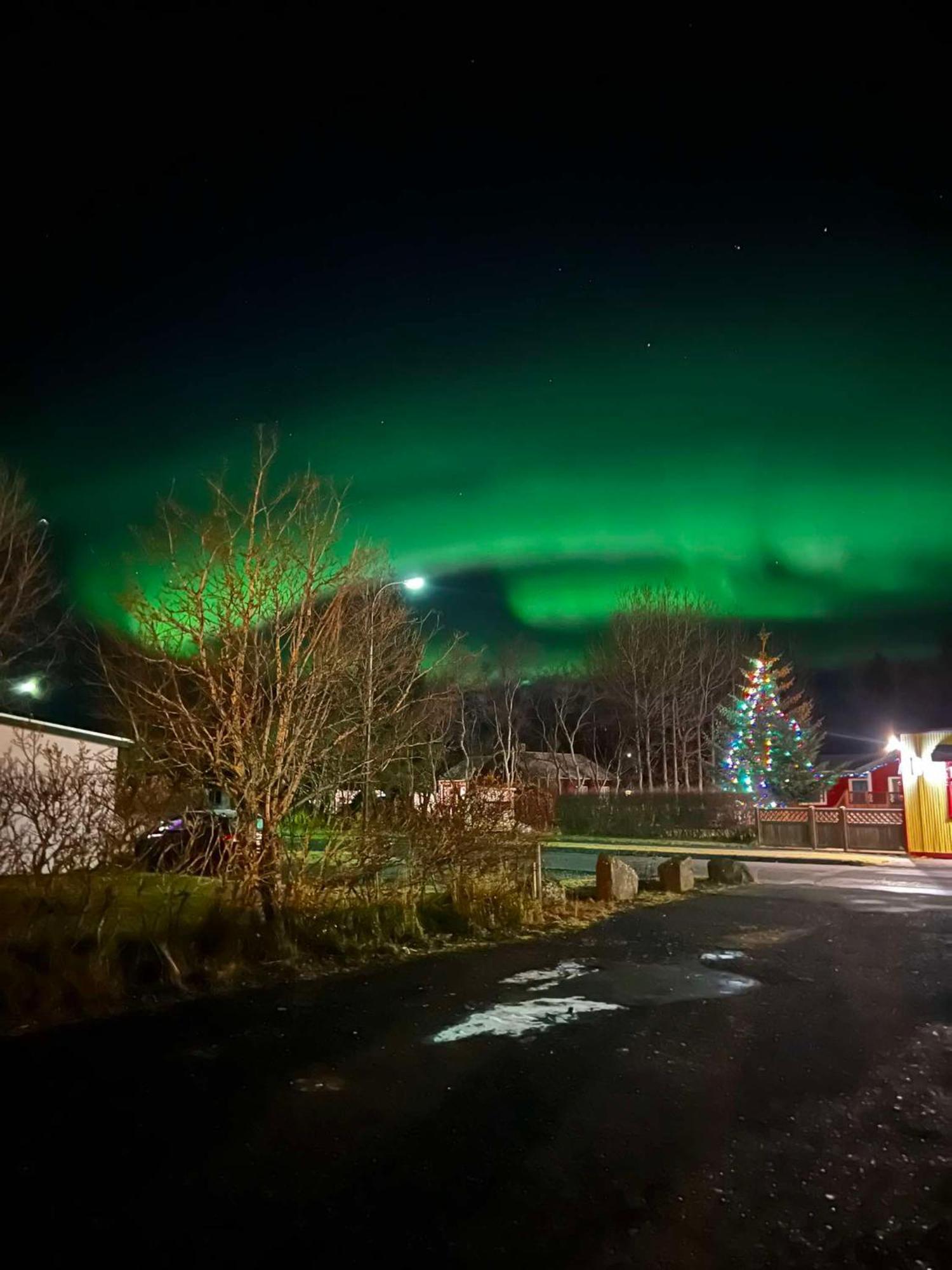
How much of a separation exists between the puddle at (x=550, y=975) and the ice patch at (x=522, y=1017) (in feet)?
1.92

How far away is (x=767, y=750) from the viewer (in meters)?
39.3

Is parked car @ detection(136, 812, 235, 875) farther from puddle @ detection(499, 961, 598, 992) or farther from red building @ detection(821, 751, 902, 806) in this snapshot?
red building @ detection(821, 751, 902, 806)

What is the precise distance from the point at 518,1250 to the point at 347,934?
24.9 ft

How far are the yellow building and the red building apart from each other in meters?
11.8

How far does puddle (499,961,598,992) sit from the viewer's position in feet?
32.0

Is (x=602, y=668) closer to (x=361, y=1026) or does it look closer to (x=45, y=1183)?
(x=361, y=1026)

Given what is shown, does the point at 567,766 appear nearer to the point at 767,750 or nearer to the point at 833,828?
the point at 767,750

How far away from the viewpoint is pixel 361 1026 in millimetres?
8070

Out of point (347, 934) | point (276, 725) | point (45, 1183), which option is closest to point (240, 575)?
point (276, 725)

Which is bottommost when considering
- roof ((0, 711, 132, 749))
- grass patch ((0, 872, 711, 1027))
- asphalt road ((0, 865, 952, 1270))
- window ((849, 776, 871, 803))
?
asphalt road ((0, 865, 952, 1270))

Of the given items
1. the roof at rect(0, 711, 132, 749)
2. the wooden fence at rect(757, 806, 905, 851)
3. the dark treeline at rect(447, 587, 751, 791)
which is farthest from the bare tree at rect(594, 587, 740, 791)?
the roof at rect(0, 711, 132, 749)

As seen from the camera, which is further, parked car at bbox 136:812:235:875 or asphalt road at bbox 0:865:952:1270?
parked car at bbox 136:812:235:875

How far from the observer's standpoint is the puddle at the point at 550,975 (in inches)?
384

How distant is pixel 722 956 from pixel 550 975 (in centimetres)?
248
